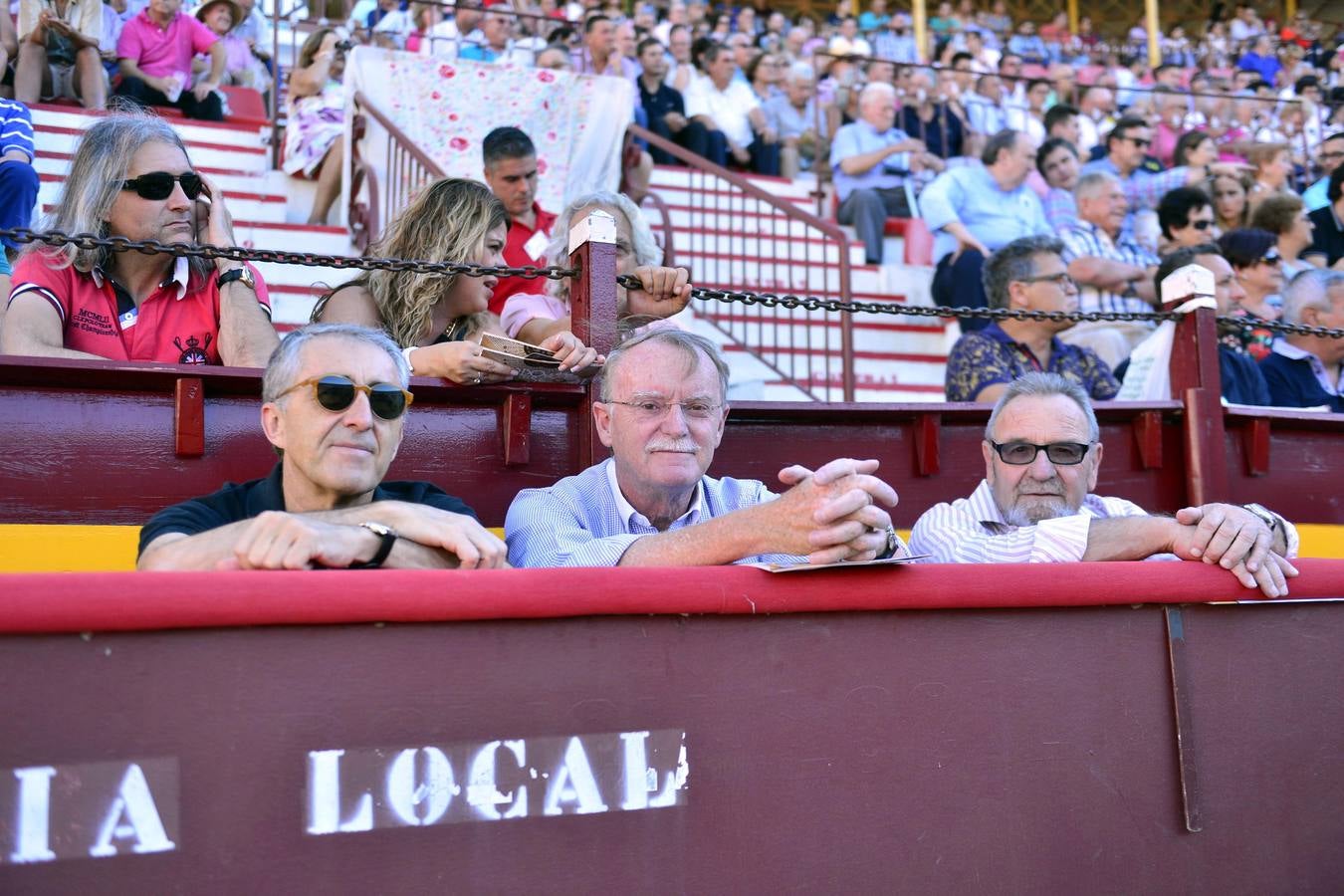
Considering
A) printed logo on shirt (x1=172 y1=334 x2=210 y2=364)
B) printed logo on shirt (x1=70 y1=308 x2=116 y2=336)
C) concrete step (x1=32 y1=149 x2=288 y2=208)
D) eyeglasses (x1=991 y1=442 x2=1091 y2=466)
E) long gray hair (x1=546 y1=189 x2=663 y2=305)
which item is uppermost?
concrete step (x1=32 y1=149 x2=288 y2=208)

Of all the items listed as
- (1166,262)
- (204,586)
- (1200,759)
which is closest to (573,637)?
(204,586)

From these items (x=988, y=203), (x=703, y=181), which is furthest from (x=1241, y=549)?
(x=703, y=181)

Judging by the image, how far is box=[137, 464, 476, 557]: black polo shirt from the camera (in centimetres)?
231

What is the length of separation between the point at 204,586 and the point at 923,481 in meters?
2.60

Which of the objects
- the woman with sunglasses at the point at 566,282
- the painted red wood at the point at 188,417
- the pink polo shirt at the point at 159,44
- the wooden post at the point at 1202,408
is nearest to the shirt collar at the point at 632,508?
the woman with sunglasses at the point at 566,282

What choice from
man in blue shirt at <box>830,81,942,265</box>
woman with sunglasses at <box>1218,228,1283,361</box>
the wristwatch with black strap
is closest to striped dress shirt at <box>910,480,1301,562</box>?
the wristwatch with black strap

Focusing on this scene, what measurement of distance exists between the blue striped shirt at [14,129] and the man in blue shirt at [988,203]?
182 inches

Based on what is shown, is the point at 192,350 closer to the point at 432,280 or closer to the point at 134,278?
the point at 134,278

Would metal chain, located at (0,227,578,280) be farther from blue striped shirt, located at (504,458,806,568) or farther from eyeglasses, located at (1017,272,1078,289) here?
eyeglasses, located at (1017,272,1078,289)

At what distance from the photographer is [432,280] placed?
11.9 feet

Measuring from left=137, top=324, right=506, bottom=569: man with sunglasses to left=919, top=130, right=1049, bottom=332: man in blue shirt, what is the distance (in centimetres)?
535

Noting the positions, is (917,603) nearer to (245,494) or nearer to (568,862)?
(568,862)

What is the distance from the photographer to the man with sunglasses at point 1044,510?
273 centimetres

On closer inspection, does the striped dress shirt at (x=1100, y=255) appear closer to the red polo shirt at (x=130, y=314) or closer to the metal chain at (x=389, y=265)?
the metal chain at (x=389, y=265)
